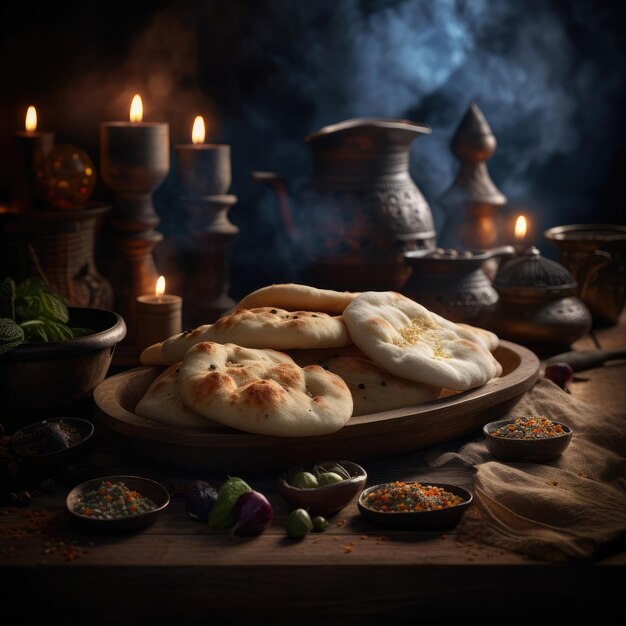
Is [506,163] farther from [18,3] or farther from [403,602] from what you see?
[403,602]

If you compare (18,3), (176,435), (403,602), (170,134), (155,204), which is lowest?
(403,602)

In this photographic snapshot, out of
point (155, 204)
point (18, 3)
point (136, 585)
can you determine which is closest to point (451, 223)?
point (155, 204)

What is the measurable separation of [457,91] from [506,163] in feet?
1.74

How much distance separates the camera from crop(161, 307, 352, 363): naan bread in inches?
94.2

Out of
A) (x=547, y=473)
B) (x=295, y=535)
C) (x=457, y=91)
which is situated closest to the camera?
(x=295, y=535)

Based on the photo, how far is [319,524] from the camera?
198 centimetres

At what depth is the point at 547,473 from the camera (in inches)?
91.0

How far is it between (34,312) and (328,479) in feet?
3.41

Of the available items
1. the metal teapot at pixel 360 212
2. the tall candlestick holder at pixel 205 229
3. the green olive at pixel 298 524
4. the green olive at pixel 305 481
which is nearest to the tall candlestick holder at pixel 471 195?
the metal teapot at pixel 360 212

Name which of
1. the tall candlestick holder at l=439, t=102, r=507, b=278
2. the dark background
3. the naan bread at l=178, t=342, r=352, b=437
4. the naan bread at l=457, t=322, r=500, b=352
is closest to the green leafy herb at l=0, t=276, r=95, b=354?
the naan bread at l=178, t=342, r=352, b=437

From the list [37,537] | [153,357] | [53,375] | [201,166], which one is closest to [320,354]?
[153,357]

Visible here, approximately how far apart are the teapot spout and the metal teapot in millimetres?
14

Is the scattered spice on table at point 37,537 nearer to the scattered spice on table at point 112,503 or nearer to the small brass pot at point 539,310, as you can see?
the scattered spice on table at point 112,503

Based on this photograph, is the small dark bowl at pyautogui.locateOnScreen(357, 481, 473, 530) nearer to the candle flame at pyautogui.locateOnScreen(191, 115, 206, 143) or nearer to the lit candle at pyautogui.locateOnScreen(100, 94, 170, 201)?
the lit candle at pyautogui.locateOnScreen(100, 94, 170, 201)
